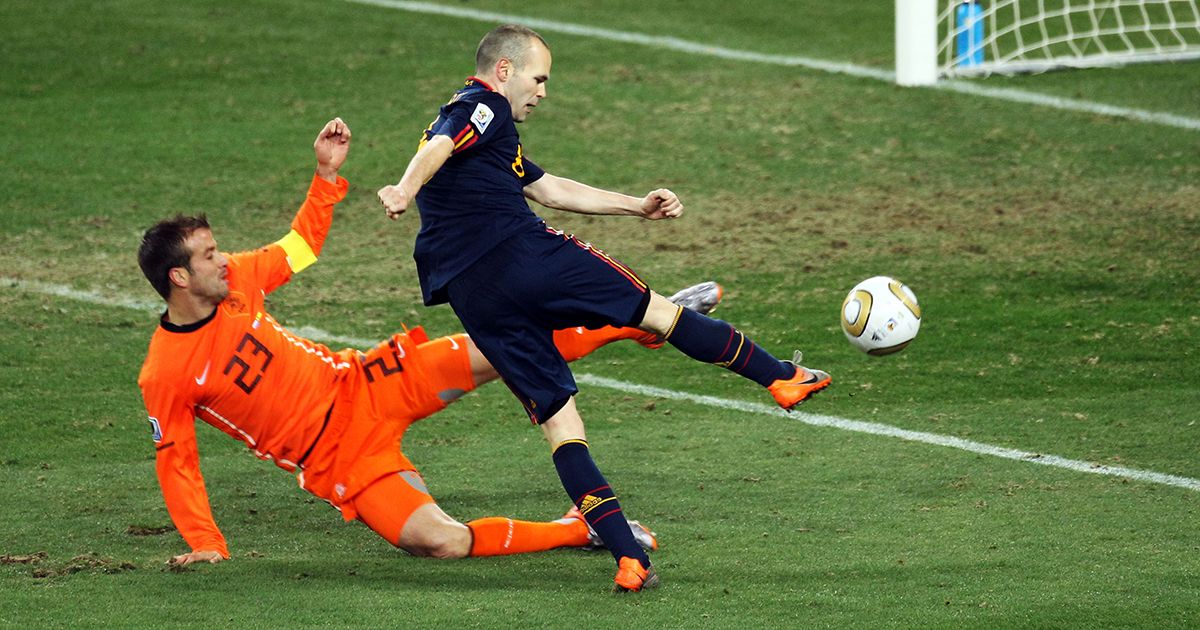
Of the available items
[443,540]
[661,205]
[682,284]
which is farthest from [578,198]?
[682,284]

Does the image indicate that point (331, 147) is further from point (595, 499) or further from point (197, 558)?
point (595, 499)

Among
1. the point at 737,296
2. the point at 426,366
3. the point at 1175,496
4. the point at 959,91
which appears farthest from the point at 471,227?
the point at 959,91

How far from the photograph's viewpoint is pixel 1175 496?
6.08m

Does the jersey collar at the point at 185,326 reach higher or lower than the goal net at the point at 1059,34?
lower

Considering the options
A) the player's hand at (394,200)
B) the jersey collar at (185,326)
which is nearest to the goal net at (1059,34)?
the jersey collar at (185,326)

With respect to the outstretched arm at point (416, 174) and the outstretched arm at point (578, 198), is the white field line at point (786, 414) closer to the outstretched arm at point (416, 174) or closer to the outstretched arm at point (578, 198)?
the outstretched arm at point (578, 198)

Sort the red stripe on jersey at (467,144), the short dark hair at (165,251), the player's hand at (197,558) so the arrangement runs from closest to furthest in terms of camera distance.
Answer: the red stripe on jersey at (467,144) → the player's hand at (197,558) → the short dark hair at (165,251)

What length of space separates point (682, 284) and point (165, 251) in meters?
4.25

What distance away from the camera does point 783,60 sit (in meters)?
14.3

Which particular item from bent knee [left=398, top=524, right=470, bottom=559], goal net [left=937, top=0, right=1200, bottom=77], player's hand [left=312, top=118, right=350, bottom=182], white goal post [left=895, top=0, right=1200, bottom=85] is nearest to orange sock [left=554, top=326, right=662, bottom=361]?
bent knee [left=398, top=524, right=470, bottom=559]

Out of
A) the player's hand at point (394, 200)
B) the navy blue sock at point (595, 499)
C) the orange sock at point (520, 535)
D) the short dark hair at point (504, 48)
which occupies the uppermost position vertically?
the short dark hair at point (504, 48)

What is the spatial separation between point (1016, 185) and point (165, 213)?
5.87 meters

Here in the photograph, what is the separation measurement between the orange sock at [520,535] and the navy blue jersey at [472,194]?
2.81ft

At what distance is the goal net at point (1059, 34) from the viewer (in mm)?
13914
